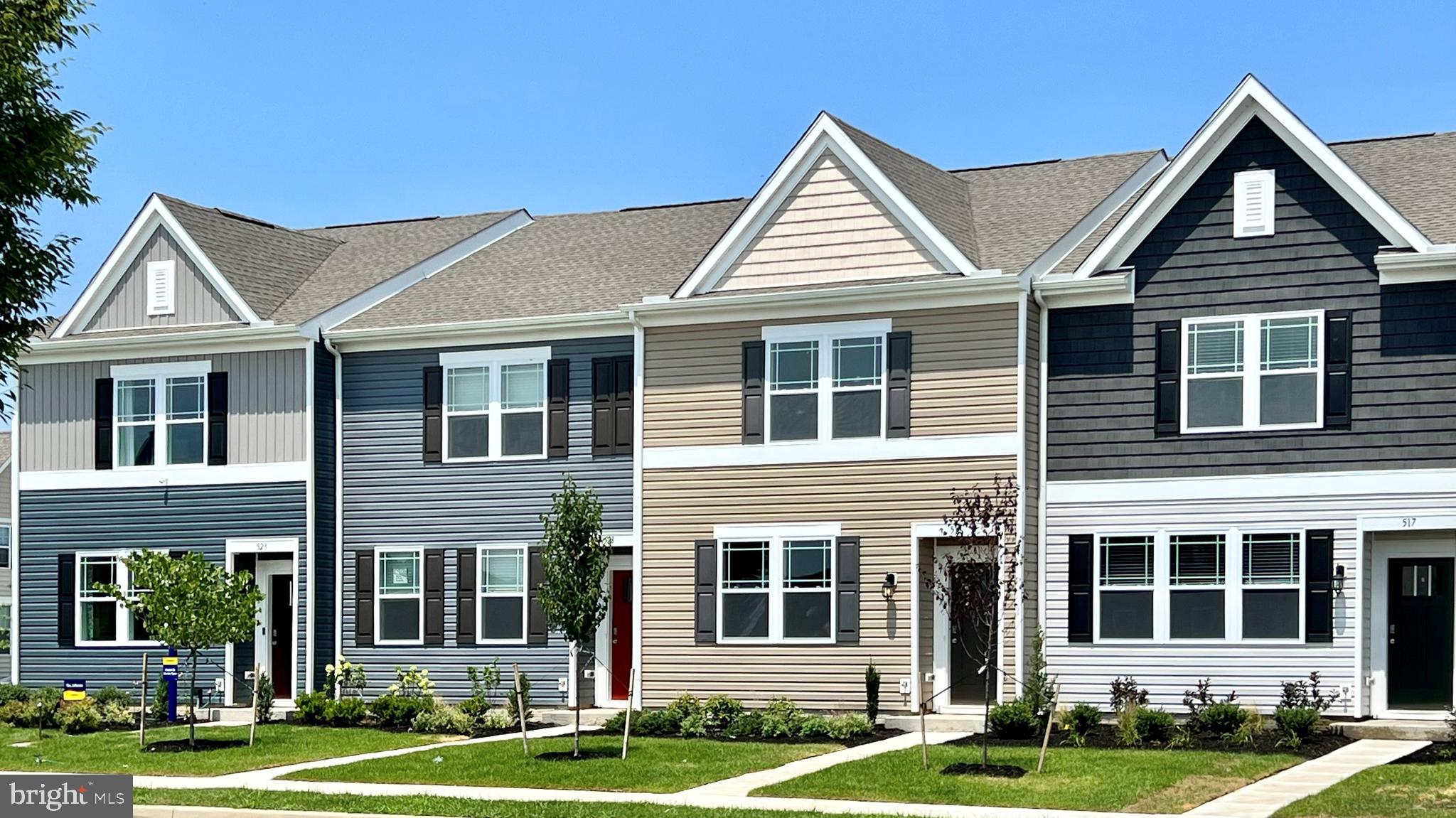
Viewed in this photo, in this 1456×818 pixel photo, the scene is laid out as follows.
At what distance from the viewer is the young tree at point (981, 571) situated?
21469mm

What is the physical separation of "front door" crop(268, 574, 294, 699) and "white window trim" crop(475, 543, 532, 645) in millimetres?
3650

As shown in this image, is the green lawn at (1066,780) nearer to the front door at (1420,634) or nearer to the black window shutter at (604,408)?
the front door at (1420,634)

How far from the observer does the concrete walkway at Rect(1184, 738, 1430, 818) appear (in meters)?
18.0

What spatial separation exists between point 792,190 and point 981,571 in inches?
305

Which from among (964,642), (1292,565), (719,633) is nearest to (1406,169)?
(1292,565)

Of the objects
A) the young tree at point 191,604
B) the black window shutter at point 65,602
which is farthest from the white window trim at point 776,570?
the black window shutter at point 65,602

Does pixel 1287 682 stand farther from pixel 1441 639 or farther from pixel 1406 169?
pixel 1406 169

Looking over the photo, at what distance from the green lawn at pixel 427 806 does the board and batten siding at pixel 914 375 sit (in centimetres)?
934

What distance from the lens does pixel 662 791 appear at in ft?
65.8

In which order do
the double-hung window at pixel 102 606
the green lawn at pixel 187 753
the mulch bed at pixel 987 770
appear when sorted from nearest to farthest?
1. the mulch bed at pixel 987 770
2. the green lawn at pixel 187 753
3. the double-hung window at pixel 102 606

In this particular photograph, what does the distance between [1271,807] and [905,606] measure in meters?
9.05

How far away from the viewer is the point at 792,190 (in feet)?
90.7

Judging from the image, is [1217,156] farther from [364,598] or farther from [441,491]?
[364,598]

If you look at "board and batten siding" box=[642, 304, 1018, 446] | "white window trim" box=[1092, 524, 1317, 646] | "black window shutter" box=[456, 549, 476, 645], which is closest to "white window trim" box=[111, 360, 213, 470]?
"black window shutter" box=[456, 549, 476, 645]
